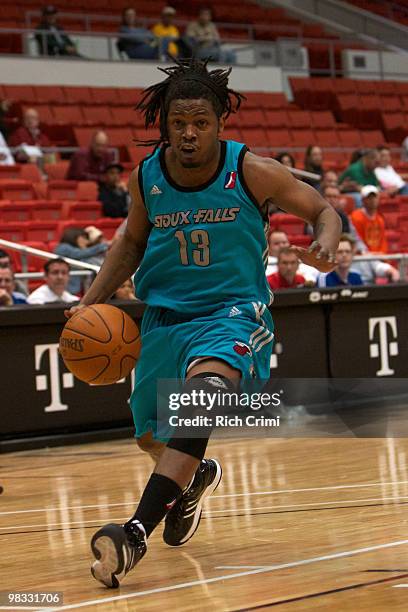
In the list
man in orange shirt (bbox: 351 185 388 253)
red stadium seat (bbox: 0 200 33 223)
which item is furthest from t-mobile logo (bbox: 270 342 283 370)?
red stadium seat (bbox: 0 200 33 223)

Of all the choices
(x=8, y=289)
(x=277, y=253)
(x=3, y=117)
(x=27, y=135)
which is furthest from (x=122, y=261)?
(x=3, y=117)

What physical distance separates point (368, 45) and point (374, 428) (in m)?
17.7

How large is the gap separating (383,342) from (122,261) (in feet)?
19.5

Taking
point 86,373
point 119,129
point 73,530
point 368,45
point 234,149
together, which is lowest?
point 73,530

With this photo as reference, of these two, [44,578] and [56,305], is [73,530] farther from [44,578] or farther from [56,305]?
[56,305]

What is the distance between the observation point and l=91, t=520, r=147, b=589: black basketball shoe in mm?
4320

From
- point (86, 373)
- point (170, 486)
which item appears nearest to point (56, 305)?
point (86, 373)

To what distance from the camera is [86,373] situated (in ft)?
16.8

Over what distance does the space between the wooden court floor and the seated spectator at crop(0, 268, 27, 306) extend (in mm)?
1554

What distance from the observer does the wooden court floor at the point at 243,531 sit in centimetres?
424

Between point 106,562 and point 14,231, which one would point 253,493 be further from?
point 14,231

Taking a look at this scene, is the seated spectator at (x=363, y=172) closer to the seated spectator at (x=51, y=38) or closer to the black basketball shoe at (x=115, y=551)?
the seated spectator at (x=51, y=38)

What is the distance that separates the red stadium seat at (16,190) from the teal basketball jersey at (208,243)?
10146 mm

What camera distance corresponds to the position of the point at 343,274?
1141 cm
